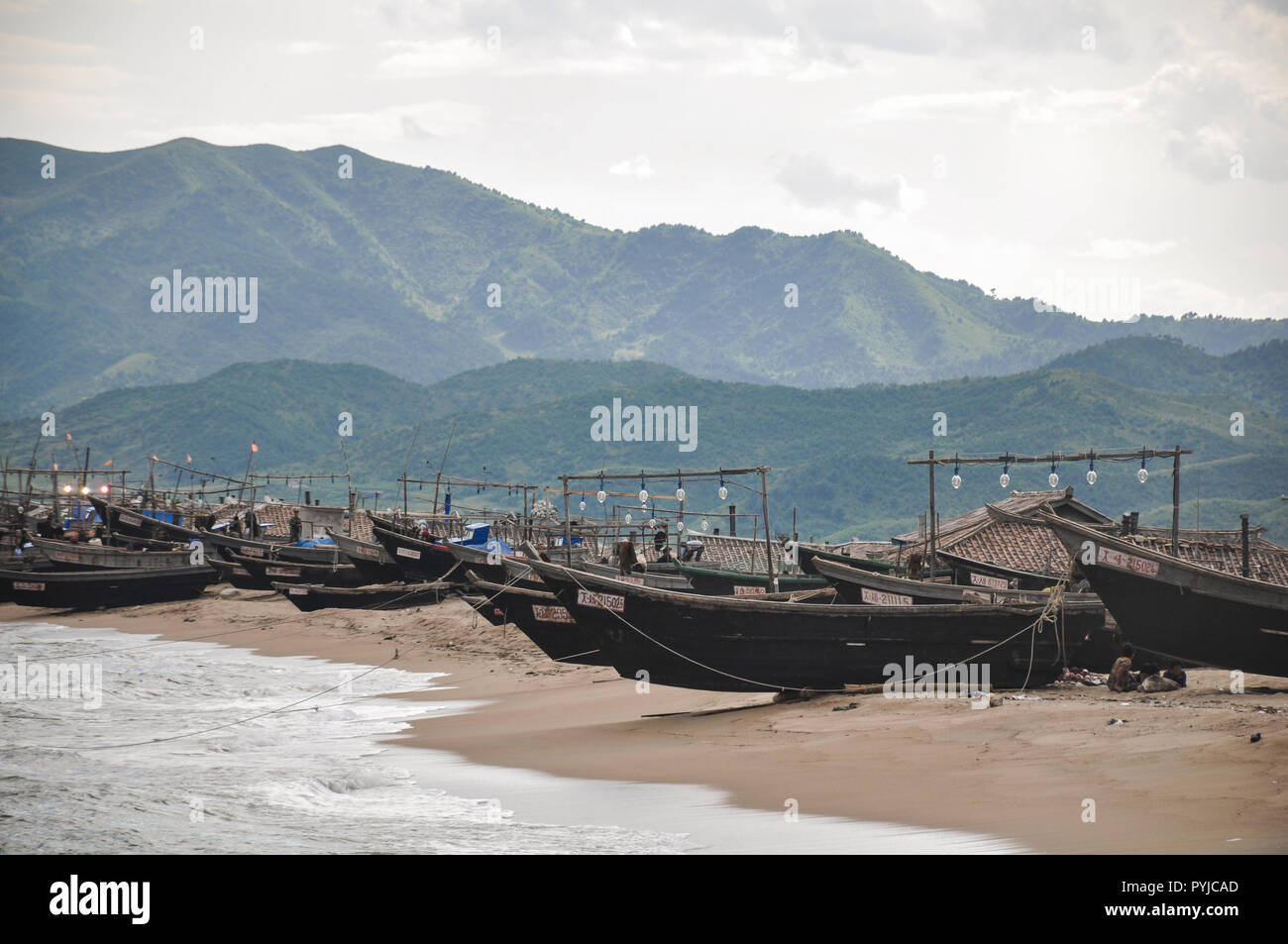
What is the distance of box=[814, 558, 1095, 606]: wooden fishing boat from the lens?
21.6 meters

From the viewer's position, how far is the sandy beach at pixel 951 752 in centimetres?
1209

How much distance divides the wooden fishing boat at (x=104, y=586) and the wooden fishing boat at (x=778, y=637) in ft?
110

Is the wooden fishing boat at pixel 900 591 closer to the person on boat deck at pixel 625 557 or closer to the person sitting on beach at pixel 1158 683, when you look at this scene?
the person sitting on beach at pixel 1158 683

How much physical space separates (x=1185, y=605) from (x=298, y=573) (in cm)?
3358

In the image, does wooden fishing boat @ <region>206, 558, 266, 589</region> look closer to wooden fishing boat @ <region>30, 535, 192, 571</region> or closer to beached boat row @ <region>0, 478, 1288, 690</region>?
wooden fishing boat @ <region>30, 535, 192, 571</region>

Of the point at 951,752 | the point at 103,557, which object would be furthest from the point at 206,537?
the point at 951,752

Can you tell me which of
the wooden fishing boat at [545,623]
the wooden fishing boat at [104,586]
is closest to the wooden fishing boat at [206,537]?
the wooden fishing boat at [104,586]

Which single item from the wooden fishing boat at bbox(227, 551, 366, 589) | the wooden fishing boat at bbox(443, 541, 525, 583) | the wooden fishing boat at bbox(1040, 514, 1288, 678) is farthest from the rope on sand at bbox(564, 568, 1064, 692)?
the wooden fishing boat at bbox(227, 551, 366, 589)

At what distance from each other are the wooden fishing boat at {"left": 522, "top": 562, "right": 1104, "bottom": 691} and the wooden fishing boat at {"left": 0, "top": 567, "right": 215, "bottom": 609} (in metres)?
33.6

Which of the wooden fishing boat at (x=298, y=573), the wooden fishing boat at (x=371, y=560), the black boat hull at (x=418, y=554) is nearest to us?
the black boat hull at (x=418, y=554)
